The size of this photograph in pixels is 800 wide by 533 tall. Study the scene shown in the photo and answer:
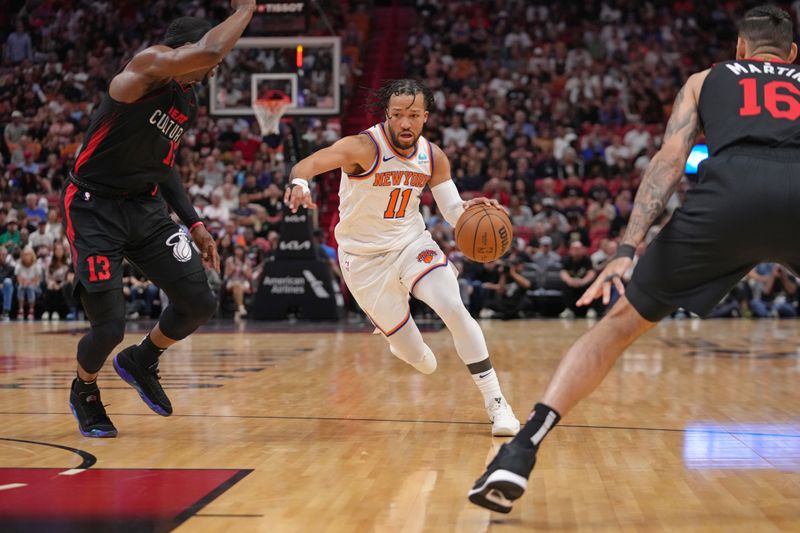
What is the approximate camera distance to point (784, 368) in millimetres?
8422

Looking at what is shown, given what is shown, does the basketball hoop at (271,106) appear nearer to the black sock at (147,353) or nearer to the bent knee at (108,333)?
the black sock at (147,353)

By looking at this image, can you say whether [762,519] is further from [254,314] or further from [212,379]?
[254,314]

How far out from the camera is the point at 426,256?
5512 mm

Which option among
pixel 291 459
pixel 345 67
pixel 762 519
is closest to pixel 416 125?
pixel 291 459

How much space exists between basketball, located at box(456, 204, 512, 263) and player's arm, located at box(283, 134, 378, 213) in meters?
0.62

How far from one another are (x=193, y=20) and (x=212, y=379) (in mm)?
3371

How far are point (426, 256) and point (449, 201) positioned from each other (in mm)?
418

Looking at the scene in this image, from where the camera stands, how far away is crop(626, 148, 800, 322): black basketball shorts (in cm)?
330

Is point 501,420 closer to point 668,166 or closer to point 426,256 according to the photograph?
point 426,256

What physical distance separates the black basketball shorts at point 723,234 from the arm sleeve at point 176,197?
9.40ft

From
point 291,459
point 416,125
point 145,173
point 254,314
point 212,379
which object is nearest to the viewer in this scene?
point 291,459

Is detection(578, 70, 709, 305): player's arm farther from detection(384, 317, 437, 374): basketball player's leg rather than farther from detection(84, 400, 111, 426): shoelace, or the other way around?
detection(84, 400, 111, 426): shoelace

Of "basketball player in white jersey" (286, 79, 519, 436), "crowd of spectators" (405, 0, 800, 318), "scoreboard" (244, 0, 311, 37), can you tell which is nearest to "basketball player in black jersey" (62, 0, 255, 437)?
"basketball player in white jersey" (286, 79, 519, 436)

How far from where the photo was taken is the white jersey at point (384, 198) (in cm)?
556
